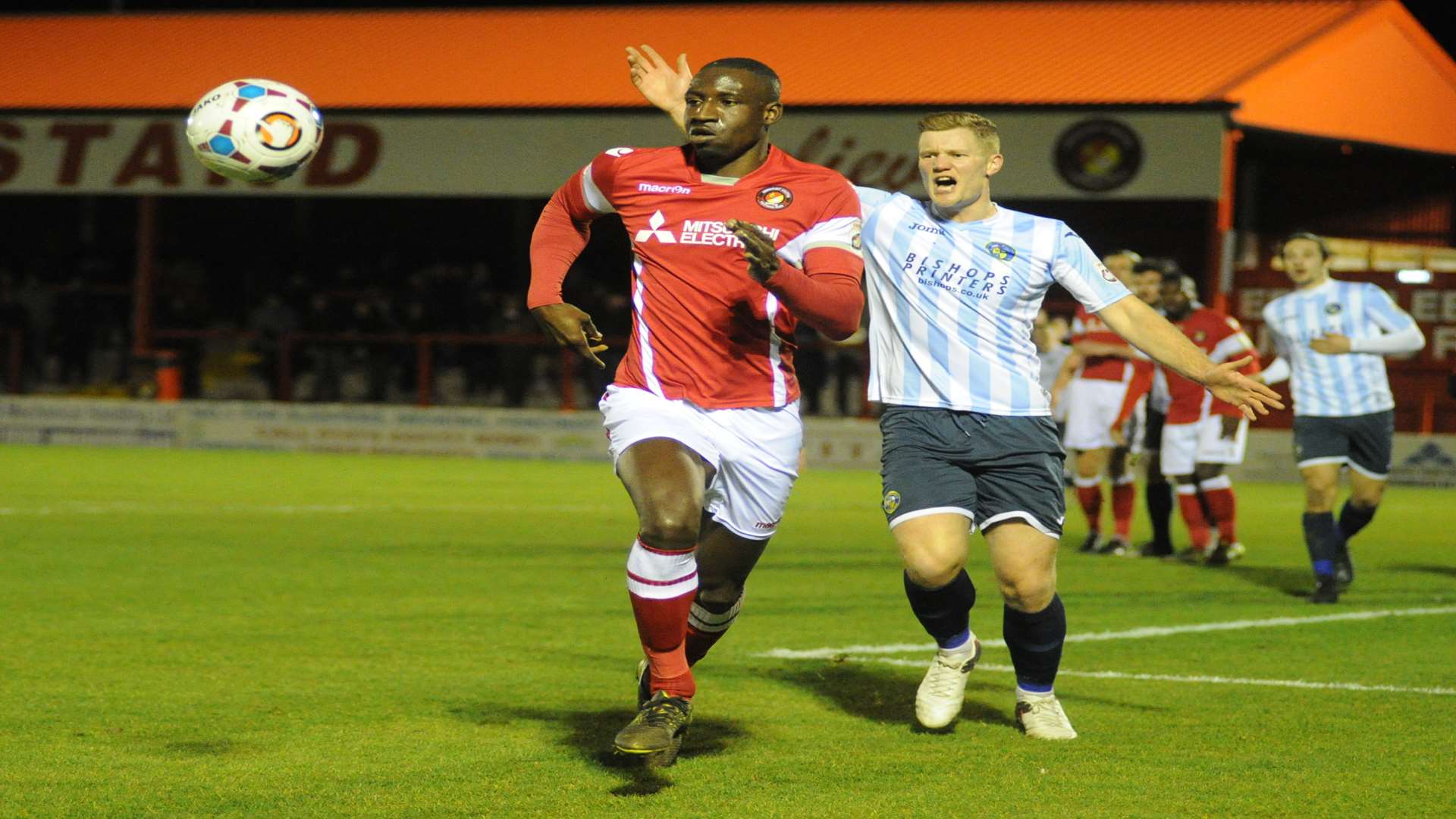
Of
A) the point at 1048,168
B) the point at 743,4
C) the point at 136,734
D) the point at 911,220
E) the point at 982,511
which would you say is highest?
the point at 743,4

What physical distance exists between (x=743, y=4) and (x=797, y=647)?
953 inches

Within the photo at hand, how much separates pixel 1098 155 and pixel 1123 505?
11.1m

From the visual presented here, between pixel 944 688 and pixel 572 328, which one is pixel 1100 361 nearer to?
pixel 944 688

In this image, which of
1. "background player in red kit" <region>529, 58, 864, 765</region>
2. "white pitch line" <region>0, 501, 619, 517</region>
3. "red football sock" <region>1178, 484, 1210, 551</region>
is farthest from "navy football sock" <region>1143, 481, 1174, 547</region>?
"background player in red kit" <region>529, 58, 864, 765</region>

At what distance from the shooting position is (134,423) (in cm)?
2331

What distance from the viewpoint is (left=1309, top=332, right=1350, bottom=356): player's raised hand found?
9742 mm

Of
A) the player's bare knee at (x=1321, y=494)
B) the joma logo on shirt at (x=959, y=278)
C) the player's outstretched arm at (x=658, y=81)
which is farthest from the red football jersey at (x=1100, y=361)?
the joma logo on shirt at (x=959, y=278)

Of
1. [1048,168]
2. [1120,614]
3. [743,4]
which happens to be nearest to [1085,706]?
[1120,614]

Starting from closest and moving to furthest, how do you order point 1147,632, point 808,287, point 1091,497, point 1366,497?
point 808,287 → point 1147,632 → point 1366,497 → point 1091,497

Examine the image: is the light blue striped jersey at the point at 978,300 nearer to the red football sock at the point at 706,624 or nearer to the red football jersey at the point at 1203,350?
the red football sock at the point at 706,624

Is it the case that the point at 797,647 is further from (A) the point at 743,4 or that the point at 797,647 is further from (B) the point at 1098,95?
(A) the point at 743,4

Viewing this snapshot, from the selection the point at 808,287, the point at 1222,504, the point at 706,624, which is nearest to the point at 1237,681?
the point at 706,624

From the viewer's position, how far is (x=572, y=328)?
5.32m

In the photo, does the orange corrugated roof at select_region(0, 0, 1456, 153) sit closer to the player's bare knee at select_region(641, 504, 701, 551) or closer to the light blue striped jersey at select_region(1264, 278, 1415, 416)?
the light blue striped jersey at select_region(1264, 278, 1415, 416)
